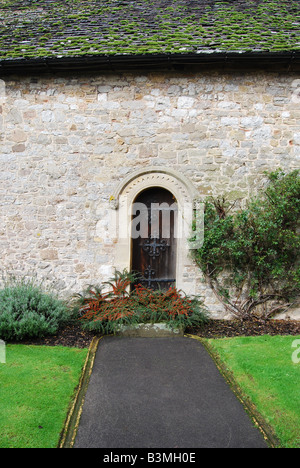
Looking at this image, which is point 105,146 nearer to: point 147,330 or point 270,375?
point 147,330

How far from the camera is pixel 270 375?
4086 mm

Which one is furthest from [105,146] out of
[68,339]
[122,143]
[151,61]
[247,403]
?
[247,403]

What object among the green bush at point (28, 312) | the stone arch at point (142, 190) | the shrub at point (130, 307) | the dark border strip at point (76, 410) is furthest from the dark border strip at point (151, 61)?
the dark border strip at point (76, 410)

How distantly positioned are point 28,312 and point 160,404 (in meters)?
2.84

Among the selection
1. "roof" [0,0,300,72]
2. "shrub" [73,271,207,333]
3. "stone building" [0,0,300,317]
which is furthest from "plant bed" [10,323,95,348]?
"roof" [0,0,300,72]

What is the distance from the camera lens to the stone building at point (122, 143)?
6215 mm

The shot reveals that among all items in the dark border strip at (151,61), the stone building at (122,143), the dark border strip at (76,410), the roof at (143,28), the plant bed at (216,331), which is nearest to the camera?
the dark border strip at (76,410)

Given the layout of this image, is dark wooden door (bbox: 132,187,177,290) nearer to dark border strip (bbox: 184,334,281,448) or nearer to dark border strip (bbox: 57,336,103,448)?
dark border strip (bbox: 184,334,281,448)

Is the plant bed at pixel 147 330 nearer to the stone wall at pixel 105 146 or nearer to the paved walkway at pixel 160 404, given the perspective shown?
the paved walkway at pixel 160 404

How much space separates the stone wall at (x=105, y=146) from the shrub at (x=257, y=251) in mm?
340

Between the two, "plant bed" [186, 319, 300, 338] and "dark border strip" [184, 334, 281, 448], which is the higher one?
"plant bed" [186, 319, 300, 338]

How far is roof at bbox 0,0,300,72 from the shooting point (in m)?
6.03

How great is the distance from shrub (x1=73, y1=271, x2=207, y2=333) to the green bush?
497 millimetres
